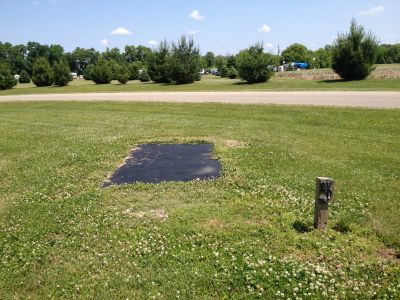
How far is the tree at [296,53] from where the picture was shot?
14532 cm

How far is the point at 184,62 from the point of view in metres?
47.4

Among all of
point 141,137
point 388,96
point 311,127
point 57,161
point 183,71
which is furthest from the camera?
point 183,71

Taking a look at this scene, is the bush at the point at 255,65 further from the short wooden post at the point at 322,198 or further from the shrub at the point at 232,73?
the short wooden post at the point at 322,198

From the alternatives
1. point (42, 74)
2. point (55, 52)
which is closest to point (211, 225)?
point (42, 74)

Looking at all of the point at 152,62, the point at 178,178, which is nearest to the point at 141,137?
the point at 178,178

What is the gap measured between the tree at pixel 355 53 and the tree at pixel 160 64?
71.6 ft

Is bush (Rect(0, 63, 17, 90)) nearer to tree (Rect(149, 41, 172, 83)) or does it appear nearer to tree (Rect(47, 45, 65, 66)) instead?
tree (Rect(149, 41, 172, 83))

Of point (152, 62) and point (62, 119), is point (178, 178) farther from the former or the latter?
point (152, 62)

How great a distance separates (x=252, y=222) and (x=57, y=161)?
7.70m

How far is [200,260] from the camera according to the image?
20.0ft

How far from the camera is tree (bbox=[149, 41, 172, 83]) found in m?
51.2

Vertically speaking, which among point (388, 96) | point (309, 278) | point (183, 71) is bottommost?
point (309, 278)

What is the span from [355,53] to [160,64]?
1037 inches

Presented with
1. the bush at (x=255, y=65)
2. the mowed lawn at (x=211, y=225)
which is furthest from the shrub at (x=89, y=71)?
the mowed lawn at (x=211, y=225)
